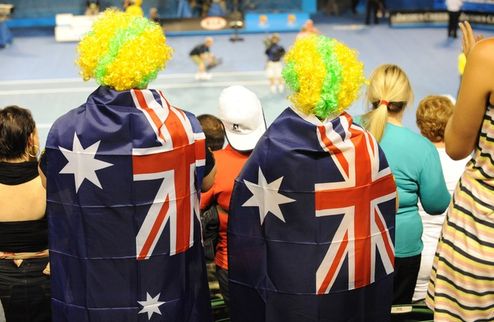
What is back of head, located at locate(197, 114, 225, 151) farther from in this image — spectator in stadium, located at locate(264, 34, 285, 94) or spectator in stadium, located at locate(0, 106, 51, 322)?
spectator in stadium, located at locate(264, 34, 285, 94)

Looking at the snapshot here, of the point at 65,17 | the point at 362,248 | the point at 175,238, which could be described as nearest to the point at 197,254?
the point at 175,238

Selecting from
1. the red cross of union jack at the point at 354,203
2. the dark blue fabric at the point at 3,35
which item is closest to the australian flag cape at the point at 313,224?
the red cross of union jack at the point at 354,203

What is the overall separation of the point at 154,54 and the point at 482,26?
15058 mm

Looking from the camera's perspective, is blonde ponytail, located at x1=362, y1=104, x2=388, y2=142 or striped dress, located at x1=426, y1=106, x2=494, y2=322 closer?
striped dress, located at x1=426, y1=106, x2=494, y2=322

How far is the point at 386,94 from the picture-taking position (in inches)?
150

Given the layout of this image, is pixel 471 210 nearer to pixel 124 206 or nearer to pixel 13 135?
pixel 124 206

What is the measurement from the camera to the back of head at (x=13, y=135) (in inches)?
147

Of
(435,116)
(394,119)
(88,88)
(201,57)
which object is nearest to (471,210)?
(394,119)

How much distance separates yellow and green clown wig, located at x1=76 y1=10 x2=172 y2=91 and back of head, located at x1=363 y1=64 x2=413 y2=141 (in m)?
1.17

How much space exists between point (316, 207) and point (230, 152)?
1.07 metres

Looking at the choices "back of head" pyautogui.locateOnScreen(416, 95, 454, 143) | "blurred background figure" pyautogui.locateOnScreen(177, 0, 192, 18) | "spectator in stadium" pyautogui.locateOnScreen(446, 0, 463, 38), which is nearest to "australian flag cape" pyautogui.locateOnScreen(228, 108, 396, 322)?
"back of head" pyautogui.locateOnScreen(416, 95, 454, 143)

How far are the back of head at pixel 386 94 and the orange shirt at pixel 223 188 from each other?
0.68 m

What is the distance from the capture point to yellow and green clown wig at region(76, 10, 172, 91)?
9.89 feet

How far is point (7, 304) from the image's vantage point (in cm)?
374
